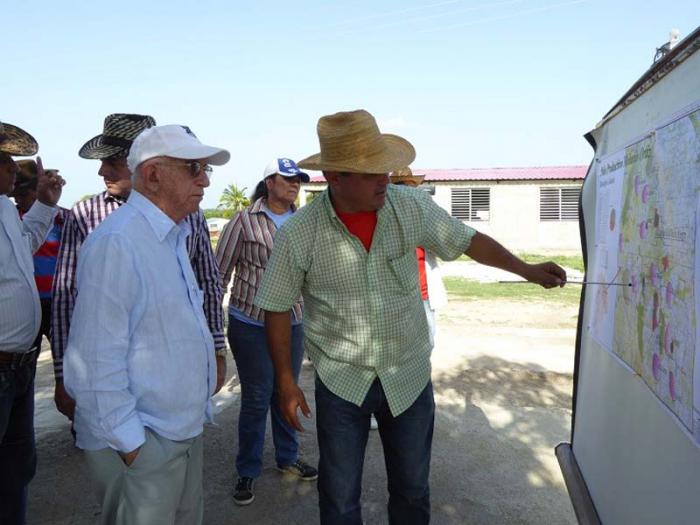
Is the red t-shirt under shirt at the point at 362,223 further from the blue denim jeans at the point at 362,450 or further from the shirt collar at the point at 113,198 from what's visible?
the shirt collar at the point at 113,198

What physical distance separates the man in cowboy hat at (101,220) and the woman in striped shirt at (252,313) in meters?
0.49

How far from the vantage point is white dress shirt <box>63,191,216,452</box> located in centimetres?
182

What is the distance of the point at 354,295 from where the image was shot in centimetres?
246

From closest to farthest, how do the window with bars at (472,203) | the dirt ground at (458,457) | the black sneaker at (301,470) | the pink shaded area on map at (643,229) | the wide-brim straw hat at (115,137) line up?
the pink shaded area on map at (643,229), the wide-brim straw hat at (115,137), the dirt ground at (458,457), the black sneaker at (301,470), the window with bars at (472,203)

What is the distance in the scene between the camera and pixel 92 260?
1.86m

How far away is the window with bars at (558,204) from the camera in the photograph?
21.5 meters

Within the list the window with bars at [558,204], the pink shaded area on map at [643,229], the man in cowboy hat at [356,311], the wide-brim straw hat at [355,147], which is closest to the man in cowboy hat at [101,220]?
the man in cowboy hat at [356,311]

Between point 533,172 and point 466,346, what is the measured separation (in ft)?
56.8

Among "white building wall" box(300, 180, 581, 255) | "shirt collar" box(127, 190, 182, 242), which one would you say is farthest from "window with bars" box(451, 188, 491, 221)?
"shirt collar" box(127, 190, 182, 242)

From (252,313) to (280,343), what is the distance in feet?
2.99

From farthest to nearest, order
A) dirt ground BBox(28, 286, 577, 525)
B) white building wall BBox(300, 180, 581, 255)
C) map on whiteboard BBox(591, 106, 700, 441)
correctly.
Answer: white building wall BBox(300, 180, 581, 255), dirt ground BBox(28, 286, 577, 525), map on whiteboard BBox(591, 106, 700, 441)

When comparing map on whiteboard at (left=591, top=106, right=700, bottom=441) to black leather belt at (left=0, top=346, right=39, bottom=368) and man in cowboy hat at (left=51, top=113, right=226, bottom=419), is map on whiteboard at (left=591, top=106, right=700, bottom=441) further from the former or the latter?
black leather belt at (left=0, top=346, right=39, bottom=368)

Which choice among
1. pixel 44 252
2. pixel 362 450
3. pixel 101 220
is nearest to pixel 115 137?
pixel 101 220

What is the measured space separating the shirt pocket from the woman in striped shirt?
3.96 feet
